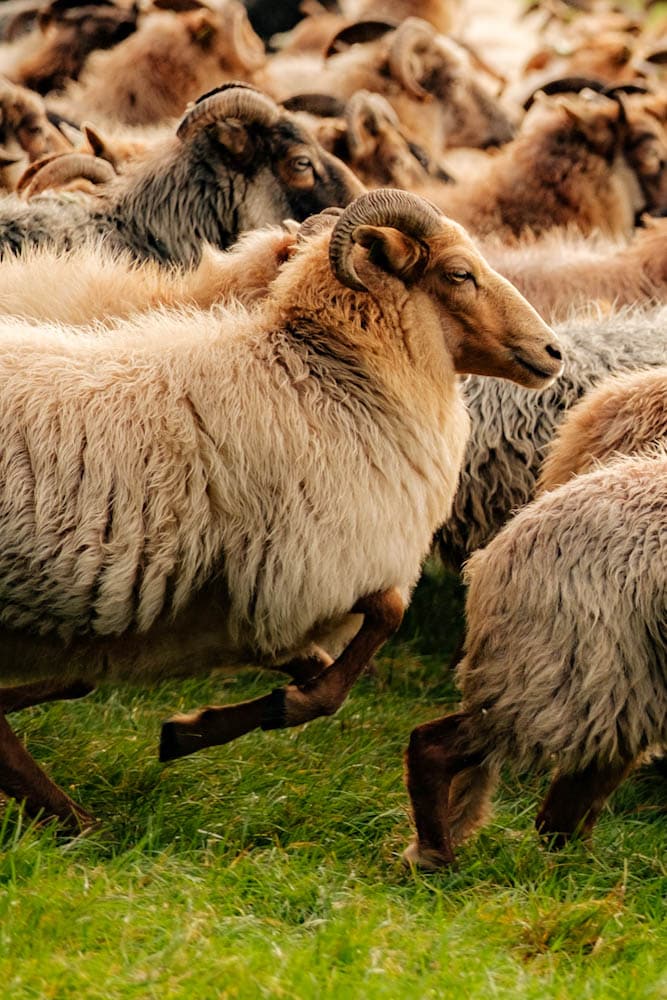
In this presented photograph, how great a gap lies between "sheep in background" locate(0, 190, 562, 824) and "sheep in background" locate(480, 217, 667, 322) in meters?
2.59

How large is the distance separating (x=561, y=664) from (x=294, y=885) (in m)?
0.92

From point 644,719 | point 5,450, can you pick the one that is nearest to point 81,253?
point 5,450

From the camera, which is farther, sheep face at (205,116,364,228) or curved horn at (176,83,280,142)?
sheep face at (205,116,364,228)

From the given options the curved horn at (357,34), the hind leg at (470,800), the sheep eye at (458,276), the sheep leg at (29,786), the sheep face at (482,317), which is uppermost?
the sheep eye at (458,276)

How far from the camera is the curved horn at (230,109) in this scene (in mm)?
7332

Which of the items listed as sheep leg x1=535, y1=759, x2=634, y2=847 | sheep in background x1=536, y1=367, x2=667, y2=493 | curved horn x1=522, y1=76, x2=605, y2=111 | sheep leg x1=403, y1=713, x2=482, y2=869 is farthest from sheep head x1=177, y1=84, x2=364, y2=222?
curved horn x1=522, y1=76, x2=605, y2=111

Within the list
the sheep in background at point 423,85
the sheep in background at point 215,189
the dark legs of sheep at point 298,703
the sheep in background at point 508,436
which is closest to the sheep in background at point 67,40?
the sheep in background at point 423,85

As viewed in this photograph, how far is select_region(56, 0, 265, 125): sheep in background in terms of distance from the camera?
10.9 metres

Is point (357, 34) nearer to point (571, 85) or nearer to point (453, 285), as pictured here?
point (571, 85)

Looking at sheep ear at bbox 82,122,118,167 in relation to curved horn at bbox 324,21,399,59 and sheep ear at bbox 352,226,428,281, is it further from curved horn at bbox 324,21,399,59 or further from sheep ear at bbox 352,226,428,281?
curved horn at bbox 324,21,399,59

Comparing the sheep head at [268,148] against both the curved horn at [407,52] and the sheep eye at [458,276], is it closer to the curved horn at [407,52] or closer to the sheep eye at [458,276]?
the sheep eye at [458,276]

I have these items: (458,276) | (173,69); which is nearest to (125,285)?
(458,276)

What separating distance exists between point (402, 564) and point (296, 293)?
89cm

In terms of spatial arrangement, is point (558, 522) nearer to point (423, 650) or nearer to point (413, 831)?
point (413, 831)
